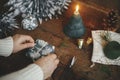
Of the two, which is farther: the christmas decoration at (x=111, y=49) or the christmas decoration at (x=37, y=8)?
the christmas decoration at (x=37, y=8)

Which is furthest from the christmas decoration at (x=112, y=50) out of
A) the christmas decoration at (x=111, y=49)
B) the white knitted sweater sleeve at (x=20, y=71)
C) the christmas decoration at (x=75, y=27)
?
the white knitted sweater sleeve at (x=20, y=71)

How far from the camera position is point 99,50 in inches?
38.3

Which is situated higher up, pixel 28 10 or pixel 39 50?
pixel 28 10

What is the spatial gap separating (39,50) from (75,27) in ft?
0.54

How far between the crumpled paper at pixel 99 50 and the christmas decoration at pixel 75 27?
0.19 feet

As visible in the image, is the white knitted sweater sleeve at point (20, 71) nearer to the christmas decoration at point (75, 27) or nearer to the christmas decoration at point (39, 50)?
the christmas decoration at point (39, 50)

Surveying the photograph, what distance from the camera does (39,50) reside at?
0.94 m

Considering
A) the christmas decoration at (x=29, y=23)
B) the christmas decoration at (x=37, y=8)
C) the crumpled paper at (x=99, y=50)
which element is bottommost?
the crumpled paper at (x=99, y=50)

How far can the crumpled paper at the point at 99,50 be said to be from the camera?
0.95 metres

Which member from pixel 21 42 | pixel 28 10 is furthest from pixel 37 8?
pixel 21 42

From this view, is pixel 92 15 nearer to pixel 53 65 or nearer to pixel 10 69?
pixel 53 65

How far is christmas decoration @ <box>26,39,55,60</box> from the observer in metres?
0.94

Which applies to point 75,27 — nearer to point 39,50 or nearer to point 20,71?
point 39,50

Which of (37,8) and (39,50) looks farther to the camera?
(37,8)
